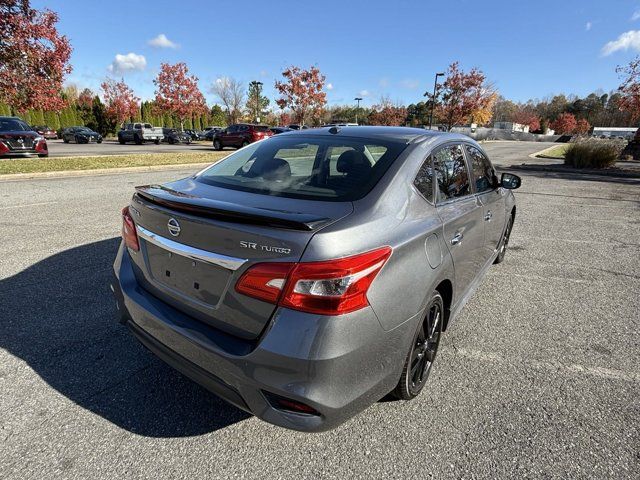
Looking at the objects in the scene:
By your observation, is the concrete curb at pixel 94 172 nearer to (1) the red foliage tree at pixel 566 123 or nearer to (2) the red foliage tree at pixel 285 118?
(2) the red foliage tree at pixel 285 118

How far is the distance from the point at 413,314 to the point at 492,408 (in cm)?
94

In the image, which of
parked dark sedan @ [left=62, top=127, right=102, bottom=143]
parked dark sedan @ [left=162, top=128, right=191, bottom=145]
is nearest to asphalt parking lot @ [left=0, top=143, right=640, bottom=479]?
parked dark sedan @ [left=162, top=128, right=191, bottom=145]

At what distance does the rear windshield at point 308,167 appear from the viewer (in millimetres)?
2285

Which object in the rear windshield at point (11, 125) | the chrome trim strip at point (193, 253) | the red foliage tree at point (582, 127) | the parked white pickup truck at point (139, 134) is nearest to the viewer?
the chrome trim strip at point (193, 253)

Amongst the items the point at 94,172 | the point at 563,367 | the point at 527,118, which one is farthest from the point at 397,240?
the point at 527,118

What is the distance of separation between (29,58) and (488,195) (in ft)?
46.4

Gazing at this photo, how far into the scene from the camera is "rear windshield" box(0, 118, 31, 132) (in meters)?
14.2

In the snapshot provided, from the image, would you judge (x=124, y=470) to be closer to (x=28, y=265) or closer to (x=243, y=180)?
(x=243, y=180)

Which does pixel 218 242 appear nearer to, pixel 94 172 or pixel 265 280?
pixel 265 280

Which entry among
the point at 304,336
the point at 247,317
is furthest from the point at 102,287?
the point at 304,336

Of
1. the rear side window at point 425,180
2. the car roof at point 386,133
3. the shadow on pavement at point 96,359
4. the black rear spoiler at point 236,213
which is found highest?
the car roof at point 386,133

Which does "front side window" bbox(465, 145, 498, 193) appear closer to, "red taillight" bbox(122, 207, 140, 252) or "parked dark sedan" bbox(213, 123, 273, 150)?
"red taillight" bbox(122, 207, 140, 252)

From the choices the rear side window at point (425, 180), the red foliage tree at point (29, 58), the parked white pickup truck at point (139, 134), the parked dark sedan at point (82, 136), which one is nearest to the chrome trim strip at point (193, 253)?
the rear side window at point (425, 180)

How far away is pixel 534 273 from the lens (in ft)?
15.8
